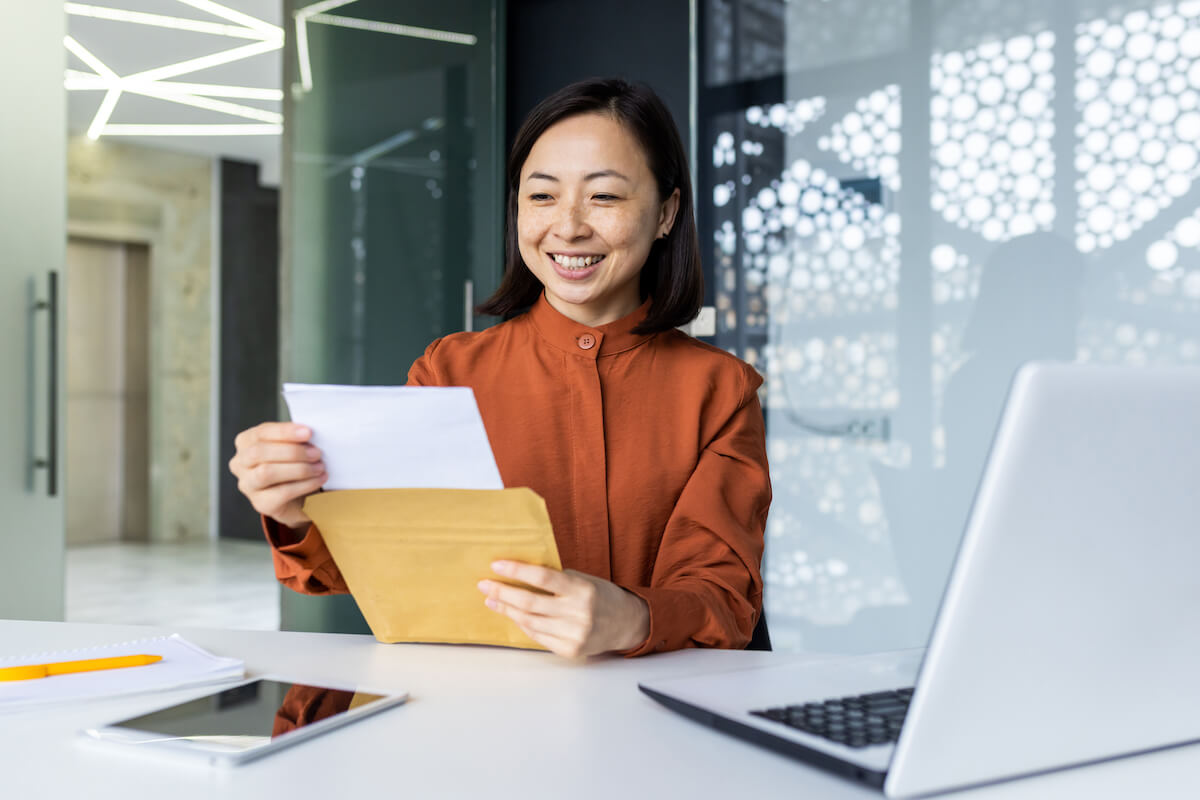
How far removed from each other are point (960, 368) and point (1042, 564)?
236cm

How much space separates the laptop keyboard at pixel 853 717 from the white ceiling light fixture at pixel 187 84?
3099 millimetres

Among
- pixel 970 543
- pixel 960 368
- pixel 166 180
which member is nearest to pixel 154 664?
pixel 970 543

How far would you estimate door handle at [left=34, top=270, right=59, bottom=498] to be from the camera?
9.41 feet

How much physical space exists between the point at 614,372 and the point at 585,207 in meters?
0.24

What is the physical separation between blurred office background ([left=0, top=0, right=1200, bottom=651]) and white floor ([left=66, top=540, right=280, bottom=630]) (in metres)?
1.58

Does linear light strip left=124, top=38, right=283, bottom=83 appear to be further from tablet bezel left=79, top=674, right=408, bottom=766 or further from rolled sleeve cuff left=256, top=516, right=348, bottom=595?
tablet bezel left=79, top=674, right=408, bottom=766

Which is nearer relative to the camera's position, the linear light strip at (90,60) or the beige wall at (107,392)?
the linear light strip at (90,60)

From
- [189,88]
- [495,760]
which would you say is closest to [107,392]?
[189,88]

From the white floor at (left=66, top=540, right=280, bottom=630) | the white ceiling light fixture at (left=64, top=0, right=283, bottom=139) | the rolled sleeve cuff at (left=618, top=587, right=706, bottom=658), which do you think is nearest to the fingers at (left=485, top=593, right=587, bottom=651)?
the rolled sleeve cuff at (left=618, top=587, right=706, bottom=658)

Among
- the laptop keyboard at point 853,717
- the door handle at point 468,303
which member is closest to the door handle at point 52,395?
the door handle at point 468,303

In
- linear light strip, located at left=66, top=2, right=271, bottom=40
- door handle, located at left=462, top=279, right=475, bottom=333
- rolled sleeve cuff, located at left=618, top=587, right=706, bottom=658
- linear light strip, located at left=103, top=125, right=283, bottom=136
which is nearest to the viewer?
rolled sleeve cuff, located at left=618, top=587, right=706, bottom=658

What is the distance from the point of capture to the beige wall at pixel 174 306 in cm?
755

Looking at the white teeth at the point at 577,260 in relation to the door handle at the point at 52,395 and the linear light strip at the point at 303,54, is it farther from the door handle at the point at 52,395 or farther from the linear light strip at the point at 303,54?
the linear light strip at the point at 303,54

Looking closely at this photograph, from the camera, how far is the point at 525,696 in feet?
2.82
